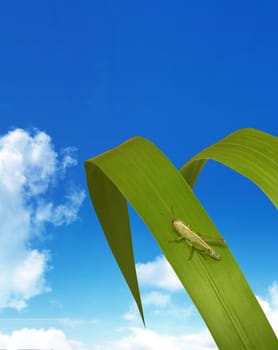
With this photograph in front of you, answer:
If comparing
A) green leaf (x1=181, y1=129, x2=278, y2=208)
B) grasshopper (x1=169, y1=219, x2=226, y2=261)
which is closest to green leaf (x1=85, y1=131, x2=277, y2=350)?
grasshopper (x1=169, y1=219, x2=226, y2=261)

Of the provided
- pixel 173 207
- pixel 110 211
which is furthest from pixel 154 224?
pixel 110 211

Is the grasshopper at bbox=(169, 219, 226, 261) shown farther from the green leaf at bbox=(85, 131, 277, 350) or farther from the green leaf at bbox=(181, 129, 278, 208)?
the green leaf at bbox=(181, 129, 278, 208)

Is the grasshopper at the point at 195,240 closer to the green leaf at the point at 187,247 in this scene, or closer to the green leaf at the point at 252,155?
the green leaf at the point at 187,247

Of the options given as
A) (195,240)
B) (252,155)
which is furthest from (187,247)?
(252,155)

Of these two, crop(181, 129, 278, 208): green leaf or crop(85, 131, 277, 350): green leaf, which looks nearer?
crop(85, 131, 277, 350): green leaf

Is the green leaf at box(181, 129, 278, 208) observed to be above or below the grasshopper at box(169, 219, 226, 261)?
above

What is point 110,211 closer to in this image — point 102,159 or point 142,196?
point 102,159

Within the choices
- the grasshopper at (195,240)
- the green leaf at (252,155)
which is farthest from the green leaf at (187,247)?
the green leaf at (252,155)
